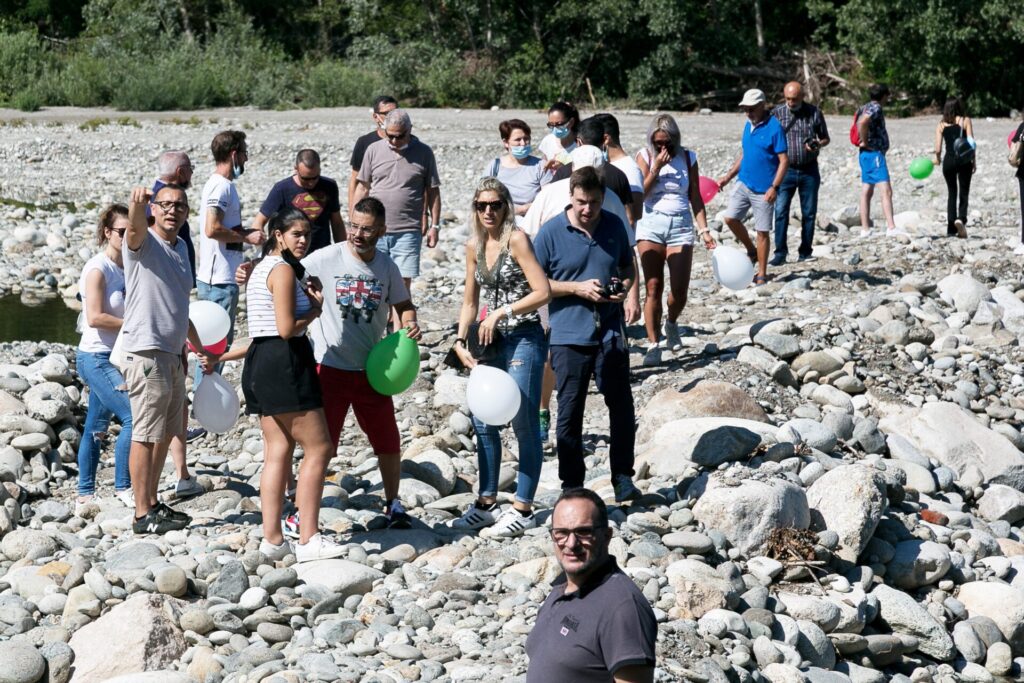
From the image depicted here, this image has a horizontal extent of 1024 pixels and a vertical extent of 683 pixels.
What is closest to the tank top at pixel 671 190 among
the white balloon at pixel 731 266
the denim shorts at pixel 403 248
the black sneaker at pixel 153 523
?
the white balloon at pixel 731 266

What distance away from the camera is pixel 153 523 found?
252 inches

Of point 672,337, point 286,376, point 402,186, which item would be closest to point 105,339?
point 286,376

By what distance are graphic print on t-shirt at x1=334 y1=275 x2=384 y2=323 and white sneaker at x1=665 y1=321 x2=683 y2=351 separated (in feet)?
12.3

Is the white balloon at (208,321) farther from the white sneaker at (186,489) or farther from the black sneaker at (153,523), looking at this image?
the black sneaker at (153,523)

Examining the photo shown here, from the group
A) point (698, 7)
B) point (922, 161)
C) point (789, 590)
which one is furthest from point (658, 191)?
point (698, 7)

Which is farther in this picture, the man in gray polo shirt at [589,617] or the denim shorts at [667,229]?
the denim shorts at [667,229]

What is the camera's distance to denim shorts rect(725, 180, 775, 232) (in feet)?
36.1

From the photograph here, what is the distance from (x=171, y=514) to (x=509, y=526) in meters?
1.69

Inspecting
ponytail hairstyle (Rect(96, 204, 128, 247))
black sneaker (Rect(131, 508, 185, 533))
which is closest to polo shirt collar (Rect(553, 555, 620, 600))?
black sneaker (Rect(131, 508, 185, 533))

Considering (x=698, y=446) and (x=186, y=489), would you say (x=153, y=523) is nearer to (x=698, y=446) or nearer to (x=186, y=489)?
(x=186, y=489)

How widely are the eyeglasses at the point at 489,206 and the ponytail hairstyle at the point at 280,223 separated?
821 millimetres

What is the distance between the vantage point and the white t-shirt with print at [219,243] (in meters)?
7.90

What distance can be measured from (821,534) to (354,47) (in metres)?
28.7

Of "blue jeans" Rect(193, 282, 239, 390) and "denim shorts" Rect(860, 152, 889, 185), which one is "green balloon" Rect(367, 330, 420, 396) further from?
"denim shorts" Rect(860, 152, 889, 185)
